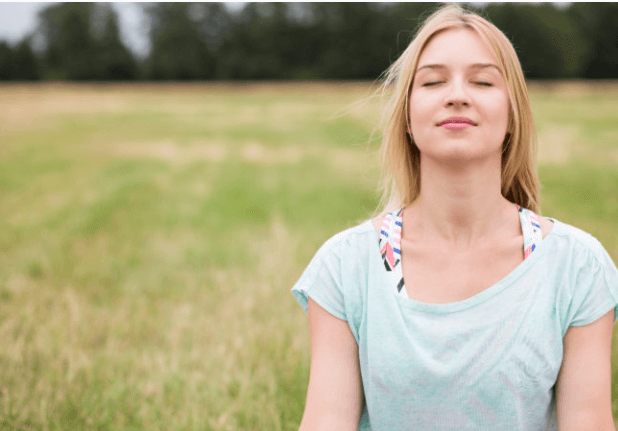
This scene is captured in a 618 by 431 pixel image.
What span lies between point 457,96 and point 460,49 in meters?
0.19

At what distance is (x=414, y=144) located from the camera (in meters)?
2.28

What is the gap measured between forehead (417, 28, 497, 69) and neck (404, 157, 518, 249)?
0.33 m

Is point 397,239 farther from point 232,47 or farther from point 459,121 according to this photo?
point 232,47

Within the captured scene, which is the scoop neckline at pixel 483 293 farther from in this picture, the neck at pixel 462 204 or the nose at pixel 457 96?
the nose at pixel 457 96

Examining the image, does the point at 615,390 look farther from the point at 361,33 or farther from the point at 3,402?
the point at 361,33

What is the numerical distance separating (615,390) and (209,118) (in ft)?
85.5

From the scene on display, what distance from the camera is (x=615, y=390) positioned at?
357 centimetres

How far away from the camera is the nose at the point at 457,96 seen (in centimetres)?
194

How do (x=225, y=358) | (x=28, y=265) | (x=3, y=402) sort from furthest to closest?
1. (x=28, y=265)
2. (x=225, y=358)
3. (x=3, y=402)

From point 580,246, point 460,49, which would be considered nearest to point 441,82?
point 460,49

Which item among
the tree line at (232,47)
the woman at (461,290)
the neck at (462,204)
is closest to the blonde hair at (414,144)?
the woman at (461,290)

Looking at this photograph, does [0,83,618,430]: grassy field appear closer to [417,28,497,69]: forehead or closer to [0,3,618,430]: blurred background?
[0,3,618,430]: blurred background

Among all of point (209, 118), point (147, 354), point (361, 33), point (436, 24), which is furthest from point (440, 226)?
point (361, 33)

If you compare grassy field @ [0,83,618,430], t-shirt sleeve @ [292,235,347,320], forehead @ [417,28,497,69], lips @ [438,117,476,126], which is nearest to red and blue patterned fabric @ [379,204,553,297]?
t-shirt sleeve @ [292,235,347,320]
